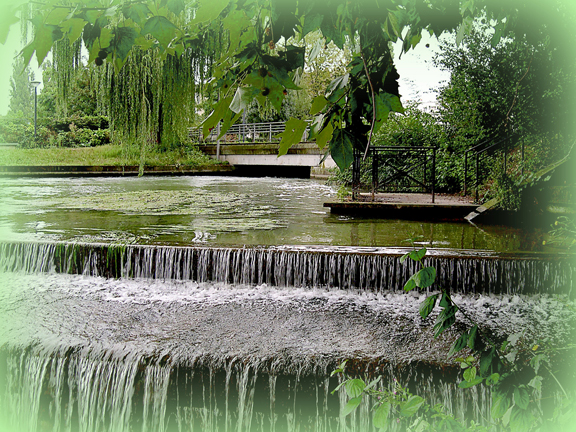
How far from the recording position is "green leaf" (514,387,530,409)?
171 centimetres

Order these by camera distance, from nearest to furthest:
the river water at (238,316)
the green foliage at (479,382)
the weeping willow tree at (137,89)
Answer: the green foliage at (479,382), the river water at (238,316), the weeping willow tree at (137,89)

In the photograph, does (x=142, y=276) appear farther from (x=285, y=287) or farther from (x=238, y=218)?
(x=238, y=218)

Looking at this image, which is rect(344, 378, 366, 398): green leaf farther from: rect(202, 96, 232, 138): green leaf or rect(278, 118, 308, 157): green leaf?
rect(202, 96, 232, 138): green leaf

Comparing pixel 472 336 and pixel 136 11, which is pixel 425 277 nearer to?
pixel 472 336

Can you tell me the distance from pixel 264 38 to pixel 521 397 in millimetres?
1442

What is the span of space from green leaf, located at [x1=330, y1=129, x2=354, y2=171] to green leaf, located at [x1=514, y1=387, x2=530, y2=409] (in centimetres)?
110

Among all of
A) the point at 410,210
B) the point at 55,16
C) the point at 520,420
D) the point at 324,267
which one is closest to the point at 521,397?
the point at 520,420

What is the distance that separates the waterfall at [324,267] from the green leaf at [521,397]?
14.0 ft

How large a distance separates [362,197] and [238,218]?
133 inches

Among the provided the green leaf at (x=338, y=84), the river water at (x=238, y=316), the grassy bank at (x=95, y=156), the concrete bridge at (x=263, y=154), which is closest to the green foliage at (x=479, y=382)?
the river water at (x=238, y=316)

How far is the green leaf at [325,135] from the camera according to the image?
125 centimetres

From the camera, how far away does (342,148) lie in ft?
3.98

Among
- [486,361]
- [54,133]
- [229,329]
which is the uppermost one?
→ [54,133]

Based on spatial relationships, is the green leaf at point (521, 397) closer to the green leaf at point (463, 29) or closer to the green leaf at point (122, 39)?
the green leaf at point (463, 29)
